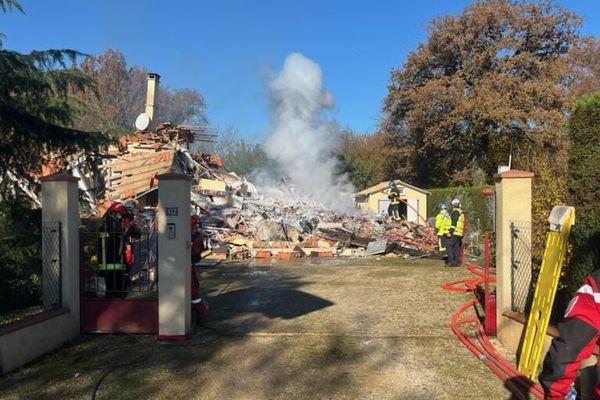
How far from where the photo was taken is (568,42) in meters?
32.2

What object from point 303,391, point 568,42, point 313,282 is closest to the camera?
point 303,391

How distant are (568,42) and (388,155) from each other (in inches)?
505

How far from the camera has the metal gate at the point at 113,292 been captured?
23.7ft

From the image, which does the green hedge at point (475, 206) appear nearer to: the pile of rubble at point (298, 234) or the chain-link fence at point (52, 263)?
the pile of rubble at point (298, 234)

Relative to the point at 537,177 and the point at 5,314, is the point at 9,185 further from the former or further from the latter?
the point at 537,177

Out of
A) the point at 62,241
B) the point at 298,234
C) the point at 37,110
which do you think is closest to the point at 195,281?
the point at 62,241

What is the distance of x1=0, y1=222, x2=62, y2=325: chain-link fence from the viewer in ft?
23.1

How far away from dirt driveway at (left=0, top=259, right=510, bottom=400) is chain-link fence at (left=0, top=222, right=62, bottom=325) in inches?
33.9

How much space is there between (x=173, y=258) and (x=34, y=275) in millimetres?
3252

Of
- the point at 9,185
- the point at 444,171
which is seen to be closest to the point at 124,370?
the point at 9,185

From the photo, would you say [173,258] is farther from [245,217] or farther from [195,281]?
[245,217]

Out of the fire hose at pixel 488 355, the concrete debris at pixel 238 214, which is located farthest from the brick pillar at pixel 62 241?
the concrete debris at pixel 238 214

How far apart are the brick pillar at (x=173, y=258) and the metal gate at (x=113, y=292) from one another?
1.25ft

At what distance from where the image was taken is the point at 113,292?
7715mm
